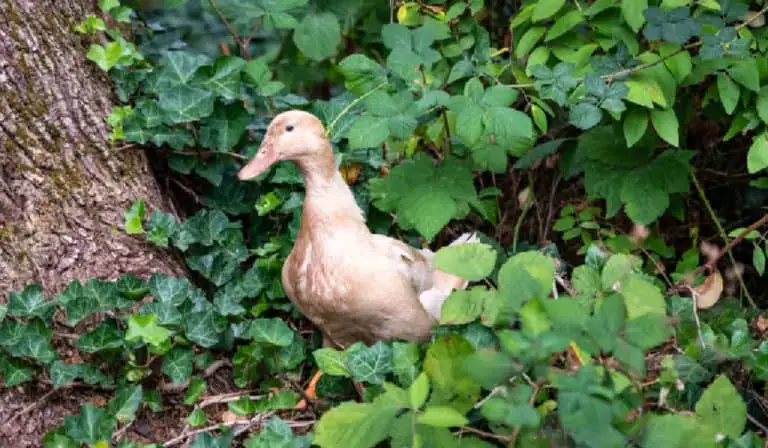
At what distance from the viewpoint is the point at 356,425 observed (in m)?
2.44

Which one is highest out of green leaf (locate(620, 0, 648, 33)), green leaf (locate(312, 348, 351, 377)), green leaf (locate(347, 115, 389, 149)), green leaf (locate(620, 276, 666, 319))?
green leaf (locate(620, 0, 648, 33))

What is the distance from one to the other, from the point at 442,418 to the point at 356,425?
0.24 m

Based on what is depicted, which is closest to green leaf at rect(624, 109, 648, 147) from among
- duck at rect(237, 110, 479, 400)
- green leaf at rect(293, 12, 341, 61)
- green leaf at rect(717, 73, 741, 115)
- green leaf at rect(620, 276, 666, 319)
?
green leaf at rect(717, 73, 741, 115)

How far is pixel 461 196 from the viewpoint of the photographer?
3.42m

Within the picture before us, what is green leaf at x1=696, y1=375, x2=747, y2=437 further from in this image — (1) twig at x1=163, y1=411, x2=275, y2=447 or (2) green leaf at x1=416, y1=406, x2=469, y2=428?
(1) twig at x1=163, y1=411, x2=275, y2=447

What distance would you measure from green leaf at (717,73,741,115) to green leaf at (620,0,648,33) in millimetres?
308

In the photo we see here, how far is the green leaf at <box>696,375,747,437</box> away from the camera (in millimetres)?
2482

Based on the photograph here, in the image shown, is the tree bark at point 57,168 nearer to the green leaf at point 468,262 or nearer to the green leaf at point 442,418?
the green leaf at point 468,262

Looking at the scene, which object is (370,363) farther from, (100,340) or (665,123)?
(665,123)

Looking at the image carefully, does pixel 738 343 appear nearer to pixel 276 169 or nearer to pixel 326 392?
pixel 326 392

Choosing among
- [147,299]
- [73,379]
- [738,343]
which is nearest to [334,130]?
[147,299]

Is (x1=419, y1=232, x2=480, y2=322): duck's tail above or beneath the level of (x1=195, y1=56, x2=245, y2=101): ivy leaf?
beneath

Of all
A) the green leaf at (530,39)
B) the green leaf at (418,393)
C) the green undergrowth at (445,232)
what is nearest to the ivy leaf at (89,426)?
the green undergrowth at (445,232)

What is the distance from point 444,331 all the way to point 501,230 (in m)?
1.29
